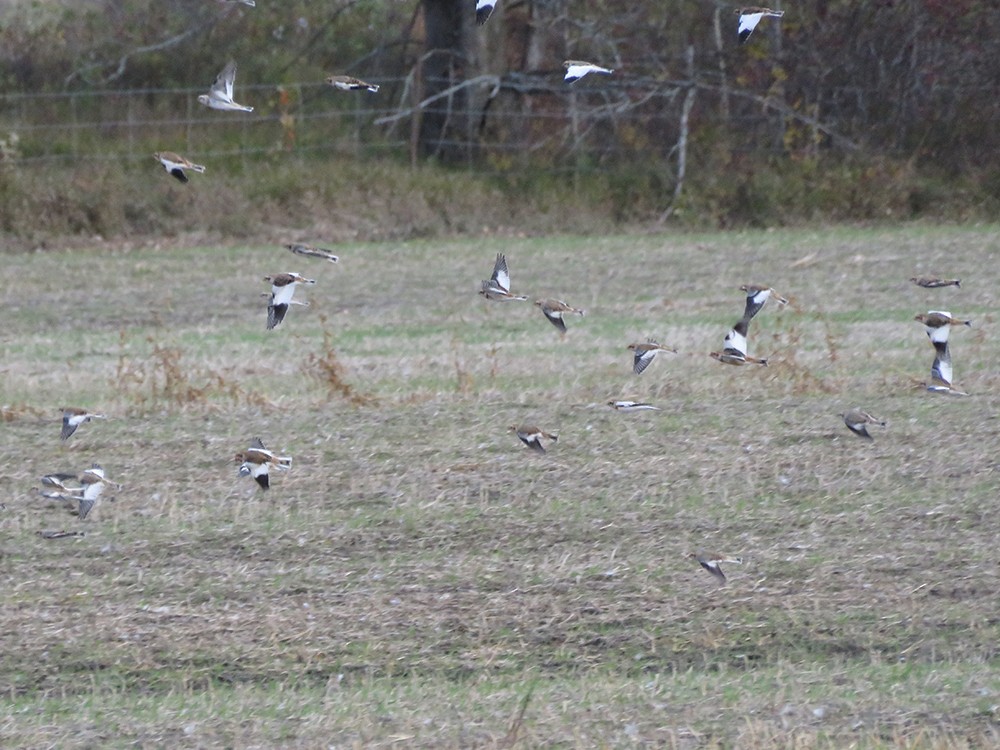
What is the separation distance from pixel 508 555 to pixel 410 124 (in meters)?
16.7

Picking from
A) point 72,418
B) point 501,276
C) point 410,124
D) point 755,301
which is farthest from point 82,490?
point 410,124

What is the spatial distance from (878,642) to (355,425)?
398 cm

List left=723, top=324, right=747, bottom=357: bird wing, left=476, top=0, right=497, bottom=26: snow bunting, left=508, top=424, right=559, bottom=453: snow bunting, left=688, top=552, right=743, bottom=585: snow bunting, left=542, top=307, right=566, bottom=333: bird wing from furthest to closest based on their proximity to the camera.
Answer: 1. left=723, top=324, right=747, bottom=357: bird wing
2. left=542, top=307, right=566, bottom=333: bird wing
3. left=508, top=424, right=559, bottom=453: snow bunting
4. left=476, top=0, right=497, bottom=26: snow bunting
5. left=688, top=552, right=743, bottom=585: snow bunting

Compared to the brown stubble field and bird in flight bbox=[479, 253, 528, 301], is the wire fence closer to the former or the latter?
the brown stubble field

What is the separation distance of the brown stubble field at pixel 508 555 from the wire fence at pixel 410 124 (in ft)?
34.8

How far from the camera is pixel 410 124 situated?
75.4 ft

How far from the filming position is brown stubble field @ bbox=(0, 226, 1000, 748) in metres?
5.44

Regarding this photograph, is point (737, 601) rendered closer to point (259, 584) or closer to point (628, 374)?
point (259, 584)

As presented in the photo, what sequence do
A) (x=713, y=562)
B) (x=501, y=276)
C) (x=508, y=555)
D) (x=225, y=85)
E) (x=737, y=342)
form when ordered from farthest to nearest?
(x=737, y=342) → (x=501, y=276) → (x=225, y=85) → (x=508, y=555) → (x=713, y=562)

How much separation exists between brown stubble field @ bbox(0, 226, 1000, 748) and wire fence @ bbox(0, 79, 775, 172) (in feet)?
34.8

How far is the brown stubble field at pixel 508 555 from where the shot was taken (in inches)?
214

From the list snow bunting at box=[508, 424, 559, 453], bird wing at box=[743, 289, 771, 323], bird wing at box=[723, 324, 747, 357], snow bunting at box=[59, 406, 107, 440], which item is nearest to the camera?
bird wing at box=[743, 289, 771, 323]

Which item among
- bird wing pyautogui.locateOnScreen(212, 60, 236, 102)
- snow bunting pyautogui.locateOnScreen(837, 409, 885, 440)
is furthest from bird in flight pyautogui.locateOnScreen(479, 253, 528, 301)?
snow bunting pyautogui.locateOnScreen(837, 409, 885, 440)

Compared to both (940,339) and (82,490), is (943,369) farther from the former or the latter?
(82,490)
